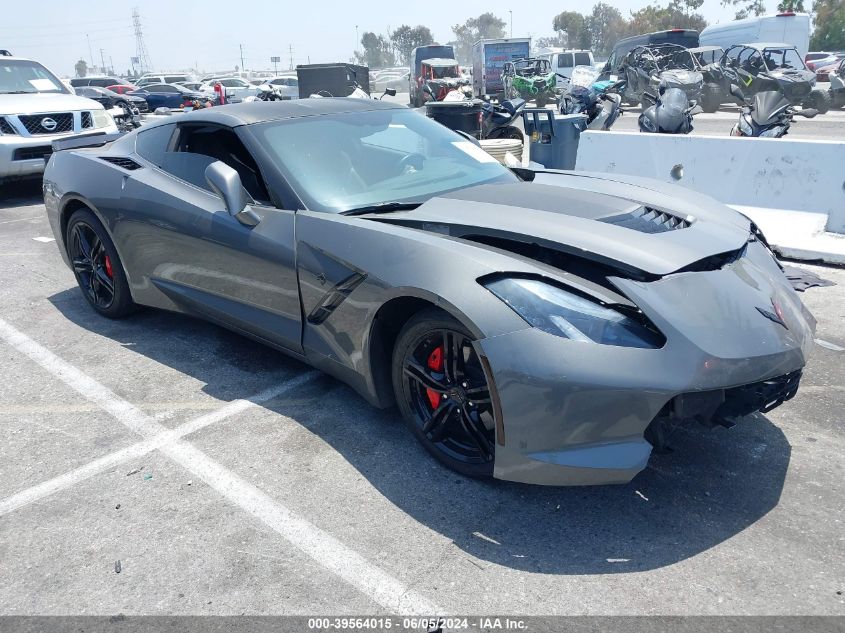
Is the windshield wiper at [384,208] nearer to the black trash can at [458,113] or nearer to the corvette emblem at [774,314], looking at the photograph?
the corvette emblem at [774,314]

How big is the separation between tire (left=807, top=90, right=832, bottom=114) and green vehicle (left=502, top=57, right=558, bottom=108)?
27.1ft

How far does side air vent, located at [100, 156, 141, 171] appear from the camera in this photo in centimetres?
432

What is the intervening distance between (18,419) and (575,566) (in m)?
2.83

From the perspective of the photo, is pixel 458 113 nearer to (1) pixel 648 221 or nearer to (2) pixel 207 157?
(2) pixel 207 157

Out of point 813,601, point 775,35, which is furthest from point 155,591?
point 775,35

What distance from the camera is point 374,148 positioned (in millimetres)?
3762

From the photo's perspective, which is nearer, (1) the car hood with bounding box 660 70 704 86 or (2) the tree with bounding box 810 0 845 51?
(1) the car hood with bounding box 660 70 704 86

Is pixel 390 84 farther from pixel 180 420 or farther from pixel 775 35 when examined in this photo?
pixel 180 420

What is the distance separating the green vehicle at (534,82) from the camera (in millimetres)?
25241

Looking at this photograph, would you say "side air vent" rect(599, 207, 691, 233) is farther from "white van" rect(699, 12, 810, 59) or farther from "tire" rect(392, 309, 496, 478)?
"white van" rect(699, 12, 810, 59)

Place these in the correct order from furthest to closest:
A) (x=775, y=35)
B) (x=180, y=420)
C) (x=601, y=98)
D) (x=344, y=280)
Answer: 1. (x=775, y=35)
2. (x=601, y=98)
3. (x=180, y=420)
4. (x=344, y=280)

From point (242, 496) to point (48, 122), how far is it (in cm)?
836

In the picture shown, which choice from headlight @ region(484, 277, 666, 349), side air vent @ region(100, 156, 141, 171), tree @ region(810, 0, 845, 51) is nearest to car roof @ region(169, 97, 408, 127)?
side air vent @ region(100, 156, 141, 171)

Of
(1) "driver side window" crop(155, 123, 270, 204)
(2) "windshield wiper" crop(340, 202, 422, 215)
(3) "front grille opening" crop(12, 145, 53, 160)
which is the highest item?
(1) "driver side window" crop(155, 123, 270, 204)
